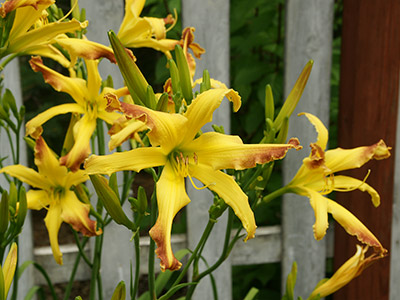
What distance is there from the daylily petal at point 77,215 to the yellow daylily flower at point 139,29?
0.79 ft

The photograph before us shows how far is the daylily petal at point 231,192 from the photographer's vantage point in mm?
535

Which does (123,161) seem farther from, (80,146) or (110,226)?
(110,226)

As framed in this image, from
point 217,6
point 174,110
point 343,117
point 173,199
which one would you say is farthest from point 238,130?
point 173,199

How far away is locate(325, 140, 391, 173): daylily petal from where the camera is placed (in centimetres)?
76

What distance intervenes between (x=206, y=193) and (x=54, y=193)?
52 cm

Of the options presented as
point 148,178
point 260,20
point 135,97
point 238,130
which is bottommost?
point 148,178

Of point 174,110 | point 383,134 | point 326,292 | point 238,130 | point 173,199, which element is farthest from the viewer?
point 238,130

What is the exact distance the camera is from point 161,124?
0.52 metres

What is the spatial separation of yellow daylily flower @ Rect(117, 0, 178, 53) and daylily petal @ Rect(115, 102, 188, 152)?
265 mm

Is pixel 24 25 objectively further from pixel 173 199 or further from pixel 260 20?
pixel 260 20

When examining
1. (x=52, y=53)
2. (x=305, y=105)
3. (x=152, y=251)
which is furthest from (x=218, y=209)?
(x=305, y=105)

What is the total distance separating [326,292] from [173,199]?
381mm

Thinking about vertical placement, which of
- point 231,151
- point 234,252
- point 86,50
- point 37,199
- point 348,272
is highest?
point 86,50

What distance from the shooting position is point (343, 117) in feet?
4.53
